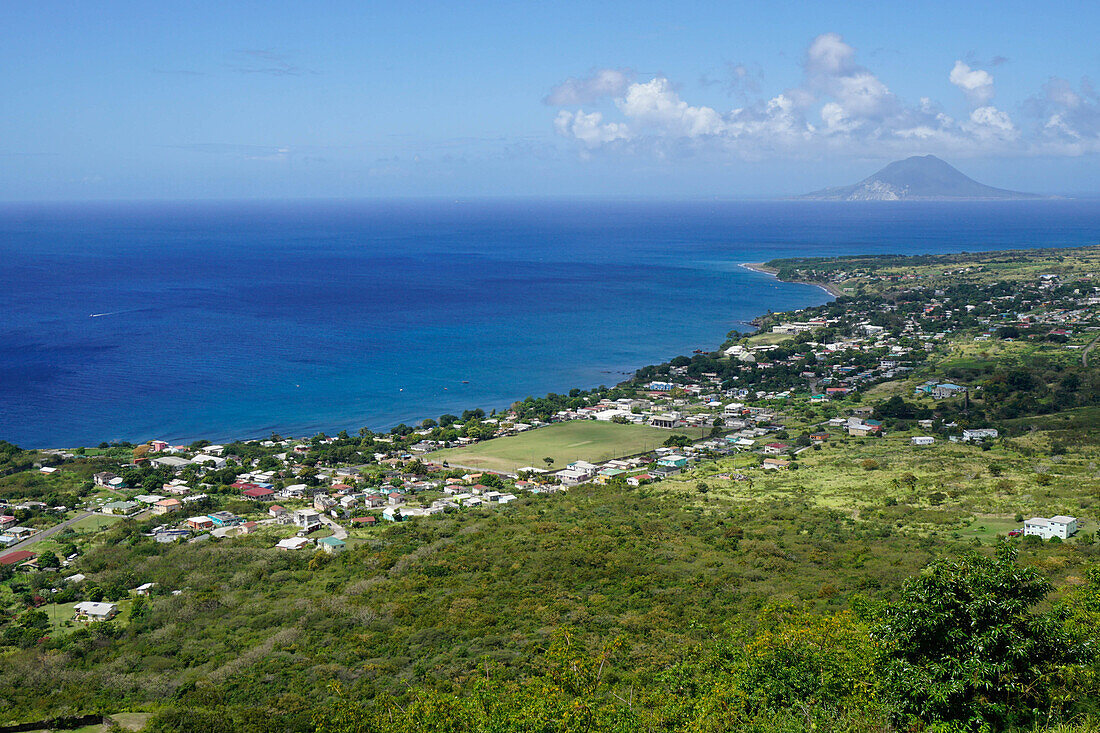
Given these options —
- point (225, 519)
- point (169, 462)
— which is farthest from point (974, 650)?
point (169, 462)

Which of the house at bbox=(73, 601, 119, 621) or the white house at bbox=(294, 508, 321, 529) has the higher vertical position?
the house at bbox=(73, 601, 119, 621)

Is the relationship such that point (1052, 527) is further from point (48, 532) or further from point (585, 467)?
point (48, 532)

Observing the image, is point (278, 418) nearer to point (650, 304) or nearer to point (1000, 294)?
point (650, 304)

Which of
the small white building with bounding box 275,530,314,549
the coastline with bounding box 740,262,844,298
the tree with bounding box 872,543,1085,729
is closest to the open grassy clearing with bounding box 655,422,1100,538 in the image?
the small white building with bounding box 275,530,314,549

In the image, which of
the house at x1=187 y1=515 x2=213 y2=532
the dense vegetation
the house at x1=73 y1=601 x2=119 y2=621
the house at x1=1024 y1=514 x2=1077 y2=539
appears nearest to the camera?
the dense vegetation

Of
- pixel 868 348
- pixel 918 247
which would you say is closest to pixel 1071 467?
pixel 868 348

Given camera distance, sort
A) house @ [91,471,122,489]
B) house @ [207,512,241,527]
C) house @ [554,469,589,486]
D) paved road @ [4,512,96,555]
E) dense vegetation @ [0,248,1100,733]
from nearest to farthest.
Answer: dense vegetation @ [0,248,1100,733] < paved road @ [4,512,96,555] < house @ [207,512,241,527] < house @ [91,471,122,489] < house @ [554,469,589,486]

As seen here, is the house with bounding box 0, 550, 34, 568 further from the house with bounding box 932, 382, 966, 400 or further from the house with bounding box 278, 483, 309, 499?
the house with bounding box 932, 382, 966, 400
